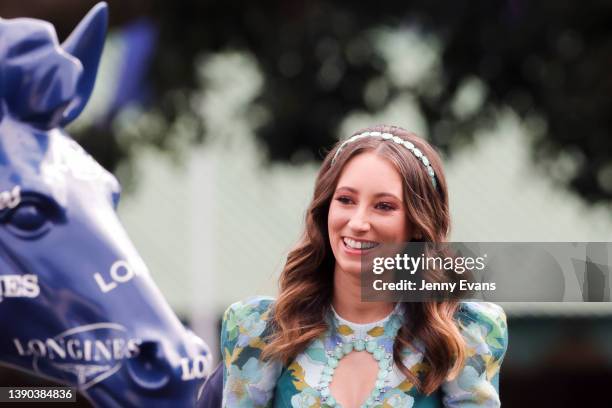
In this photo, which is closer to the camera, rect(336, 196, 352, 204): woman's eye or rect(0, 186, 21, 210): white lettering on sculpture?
rect(336, 196, 352, 204): woman's eye

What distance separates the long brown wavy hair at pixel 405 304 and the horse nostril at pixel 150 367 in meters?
0.35

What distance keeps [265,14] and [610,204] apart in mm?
2107

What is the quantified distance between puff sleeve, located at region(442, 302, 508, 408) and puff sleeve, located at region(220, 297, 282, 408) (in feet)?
1.01

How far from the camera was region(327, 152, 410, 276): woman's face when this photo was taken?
6.40ft

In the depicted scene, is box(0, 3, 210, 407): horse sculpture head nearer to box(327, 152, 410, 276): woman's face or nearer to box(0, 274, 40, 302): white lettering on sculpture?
box(0, 274, 40, 302): white lettering on sculpture

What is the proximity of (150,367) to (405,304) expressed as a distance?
0.59 meters

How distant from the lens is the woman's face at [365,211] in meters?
1.95

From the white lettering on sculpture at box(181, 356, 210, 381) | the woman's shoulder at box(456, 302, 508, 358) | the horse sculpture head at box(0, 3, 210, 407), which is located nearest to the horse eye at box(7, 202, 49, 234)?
the horse sculpture head at box(0, 3, 210, 407)

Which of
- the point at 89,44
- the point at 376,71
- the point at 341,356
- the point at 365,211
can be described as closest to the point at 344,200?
the point at 365,211

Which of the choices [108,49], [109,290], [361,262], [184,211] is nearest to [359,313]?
[361,262]

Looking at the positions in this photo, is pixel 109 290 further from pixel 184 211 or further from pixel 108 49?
pixel 184 211

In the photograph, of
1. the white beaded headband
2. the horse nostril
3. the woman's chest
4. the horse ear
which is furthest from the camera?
the horse ear

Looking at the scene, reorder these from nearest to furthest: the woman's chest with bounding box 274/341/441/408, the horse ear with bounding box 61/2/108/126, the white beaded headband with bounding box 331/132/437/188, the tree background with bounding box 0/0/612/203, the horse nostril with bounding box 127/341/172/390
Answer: the woman's chest with bounding box 274/341/441/408 < the white beaded headband with bounding box 331/132/437/188 < the horse nostril with bounding box 127/341/172/390 < the horse ear with bounding box 61/2/108/126 < the tree background with bounding box 0/0/612/203

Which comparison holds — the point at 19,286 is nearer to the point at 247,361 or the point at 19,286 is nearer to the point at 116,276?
the point at 116,276
